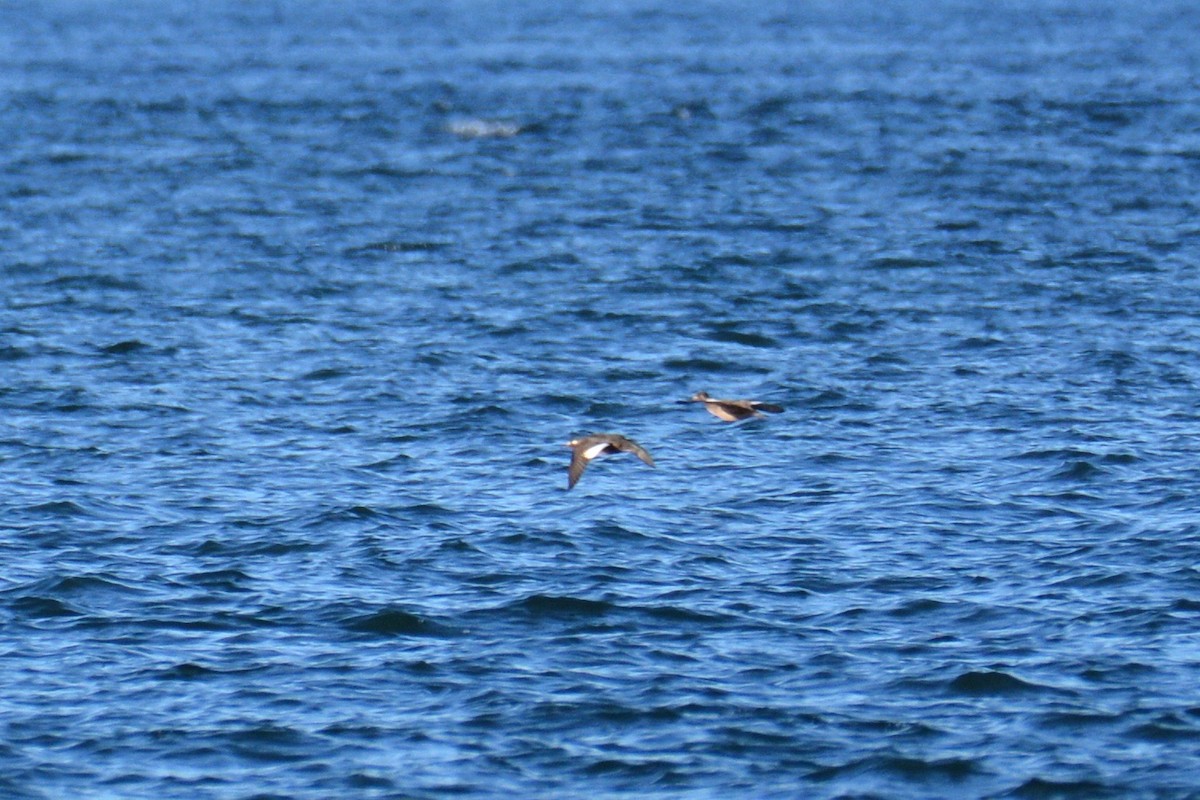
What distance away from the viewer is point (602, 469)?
22328 mm

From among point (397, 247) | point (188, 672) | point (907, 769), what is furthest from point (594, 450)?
point (397, 247)

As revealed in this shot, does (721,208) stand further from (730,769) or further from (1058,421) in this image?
(730,769)

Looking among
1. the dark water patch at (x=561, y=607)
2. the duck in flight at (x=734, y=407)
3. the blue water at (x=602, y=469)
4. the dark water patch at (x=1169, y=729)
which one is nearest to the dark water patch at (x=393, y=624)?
the blue water at (x=602, y=469)

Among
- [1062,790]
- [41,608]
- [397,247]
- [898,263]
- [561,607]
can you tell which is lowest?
[1062,790]

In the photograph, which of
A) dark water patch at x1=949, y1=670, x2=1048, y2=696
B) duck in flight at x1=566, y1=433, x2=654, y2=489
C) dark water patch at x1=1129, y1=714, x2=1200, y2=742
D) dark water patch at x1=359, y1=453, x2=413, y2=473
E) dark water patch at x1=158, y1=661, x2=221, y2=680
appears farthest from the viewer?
dark water patch at x1=359, y1=453, x2=413, y2=473

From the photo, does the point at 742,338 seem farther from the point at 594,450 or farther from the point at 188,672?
the point at 188,672

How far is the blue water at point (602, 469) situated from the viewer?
47.5 feet

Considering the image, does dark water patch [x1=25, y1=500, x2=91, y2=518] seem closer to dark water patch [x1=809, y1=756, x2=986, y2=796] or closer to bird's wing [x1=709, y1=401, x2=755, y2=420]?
bird's wing [x1=709, y1=401, x2=755, y2=420]

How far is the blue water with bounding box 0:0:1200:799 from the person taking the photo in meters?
14.5

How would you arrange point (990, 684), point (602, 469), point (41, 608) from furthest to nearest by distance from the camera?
point (602, 469)
point (41, 608)
point (990, 684)

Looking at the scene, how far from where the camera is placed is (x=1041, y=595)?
17.3 m

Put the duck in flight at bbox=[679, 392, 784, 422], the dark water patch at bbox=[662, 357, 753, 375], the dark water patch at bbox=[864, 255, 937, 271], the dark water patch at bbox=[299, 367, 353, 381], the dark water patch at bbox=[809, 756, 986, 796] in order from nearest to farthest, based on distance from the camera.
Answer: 1. the dark water patch at bbox=[809, 756, 986, 796]
2. the duck in flight at bbox=[679, 392, 784, 422]
3. the dark water patch at bbox=[299, 367, 353, 381]
4. the dark water patch at bbox=[662, 357, 753, 375]
5. the dark water patch at bbox=[864, 255, 937, 271]

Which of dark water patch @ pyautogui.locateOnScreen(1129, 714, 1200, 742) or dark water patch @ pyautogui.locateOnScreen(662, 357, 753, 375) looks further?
dark water patch @ pyautogui.locateOnScreen(662, 357, 753, 375)

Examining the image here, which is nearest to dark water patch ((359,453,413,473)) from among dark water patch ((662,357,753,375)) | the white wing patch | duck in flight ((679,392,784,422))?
duck in flight ((679,392,784,422))
